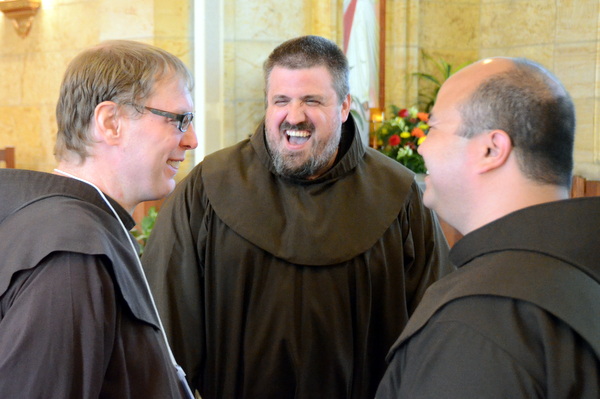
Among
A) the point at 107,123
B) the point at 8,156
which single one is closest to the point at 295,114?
the point at 107,123

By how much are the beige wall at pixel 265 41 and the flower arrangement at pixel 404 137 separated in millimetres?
829

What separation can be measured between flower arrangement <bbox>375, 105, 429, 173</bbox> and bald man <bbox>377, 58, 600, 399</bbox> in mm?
4133

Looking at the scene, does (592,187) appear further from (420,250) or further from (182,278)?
(182,278)

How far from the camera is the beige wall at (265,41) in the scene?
18.8ft

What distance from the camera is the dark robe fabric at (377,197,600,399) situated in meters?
1.28

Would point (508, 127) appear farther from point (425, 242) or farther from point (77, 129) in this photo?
point (425, 242)

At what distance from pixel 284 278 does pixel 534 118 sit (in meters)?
1.34

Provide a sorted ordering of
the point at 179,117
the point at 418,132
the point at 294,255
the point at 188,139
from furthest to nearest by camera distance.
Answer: the point at 418,132 < the point at 294,255 < the point at 188,139 < the point at 179,117

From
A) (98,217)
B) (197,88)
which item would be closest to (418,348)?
(98,217)

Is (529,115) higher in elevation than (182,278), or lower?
higher

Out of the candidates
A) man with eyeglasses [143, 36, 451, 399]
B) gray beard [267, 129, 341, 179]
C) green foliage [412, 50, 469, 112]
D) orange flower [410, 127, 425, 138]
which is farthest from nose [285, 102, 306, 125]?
green foliage [412, 50, 469, 112]

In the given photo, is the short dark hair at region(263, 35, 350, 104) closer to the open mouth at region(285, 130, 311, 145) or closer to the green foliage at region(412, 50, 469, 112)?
the open mouth at region(285, 130, 311, 145)

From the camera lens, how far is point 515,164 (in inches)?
58.9

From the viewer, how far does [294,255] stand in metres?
2.63
